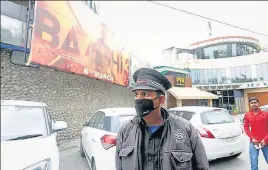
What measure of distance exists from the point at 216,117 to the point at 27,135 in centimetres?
381

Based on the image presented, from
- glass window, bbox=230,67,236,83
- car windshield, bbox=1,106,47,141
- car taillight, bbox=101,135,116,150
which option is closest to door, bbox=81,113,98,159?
car taillight, bbox=101,135,116,150

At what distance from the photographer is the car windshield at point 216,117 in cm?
438

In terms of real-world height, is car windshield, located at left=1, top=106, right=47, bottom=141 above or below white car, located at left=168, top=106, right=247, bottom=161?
above

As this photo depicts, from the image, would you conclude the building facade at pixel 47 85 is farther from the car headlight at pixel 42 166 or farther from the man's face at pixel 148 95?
the man's face at pixel 148 95

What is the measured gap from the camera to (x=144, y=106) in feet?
4.77

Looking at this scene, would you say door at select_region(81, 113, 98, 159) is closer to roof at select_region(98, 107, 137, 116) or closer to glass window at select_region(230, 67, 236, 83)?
roof at select_region(98, 107, 137, 116)

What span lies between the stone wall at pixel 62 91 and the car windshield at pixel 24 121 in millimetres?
143

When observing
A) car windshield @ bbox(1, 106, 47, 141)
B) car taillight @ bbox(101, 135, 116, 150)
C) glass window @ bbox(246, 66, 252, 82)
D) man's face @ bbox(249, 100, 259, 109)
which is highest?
glass window @ bbox(246, 66, 252, 82)

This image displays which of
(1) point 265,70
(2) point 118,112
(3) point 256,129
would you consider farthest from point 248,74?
(2) point 118,112

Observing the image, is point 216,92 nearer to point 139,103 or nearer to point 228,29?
point 228,29

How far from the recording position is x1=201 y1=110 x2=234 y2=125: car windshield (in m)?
4.38

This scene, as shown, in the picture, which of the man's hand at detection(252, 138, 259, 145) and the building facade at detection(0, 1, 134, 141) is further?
the man's hand at detection(252, 138, 259, 145)

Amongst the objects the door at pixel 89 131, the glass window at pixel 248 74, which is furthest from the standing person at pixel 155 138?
→ the door at pixel 89 131

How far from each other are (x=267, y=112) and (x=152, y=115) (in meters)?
2.68
